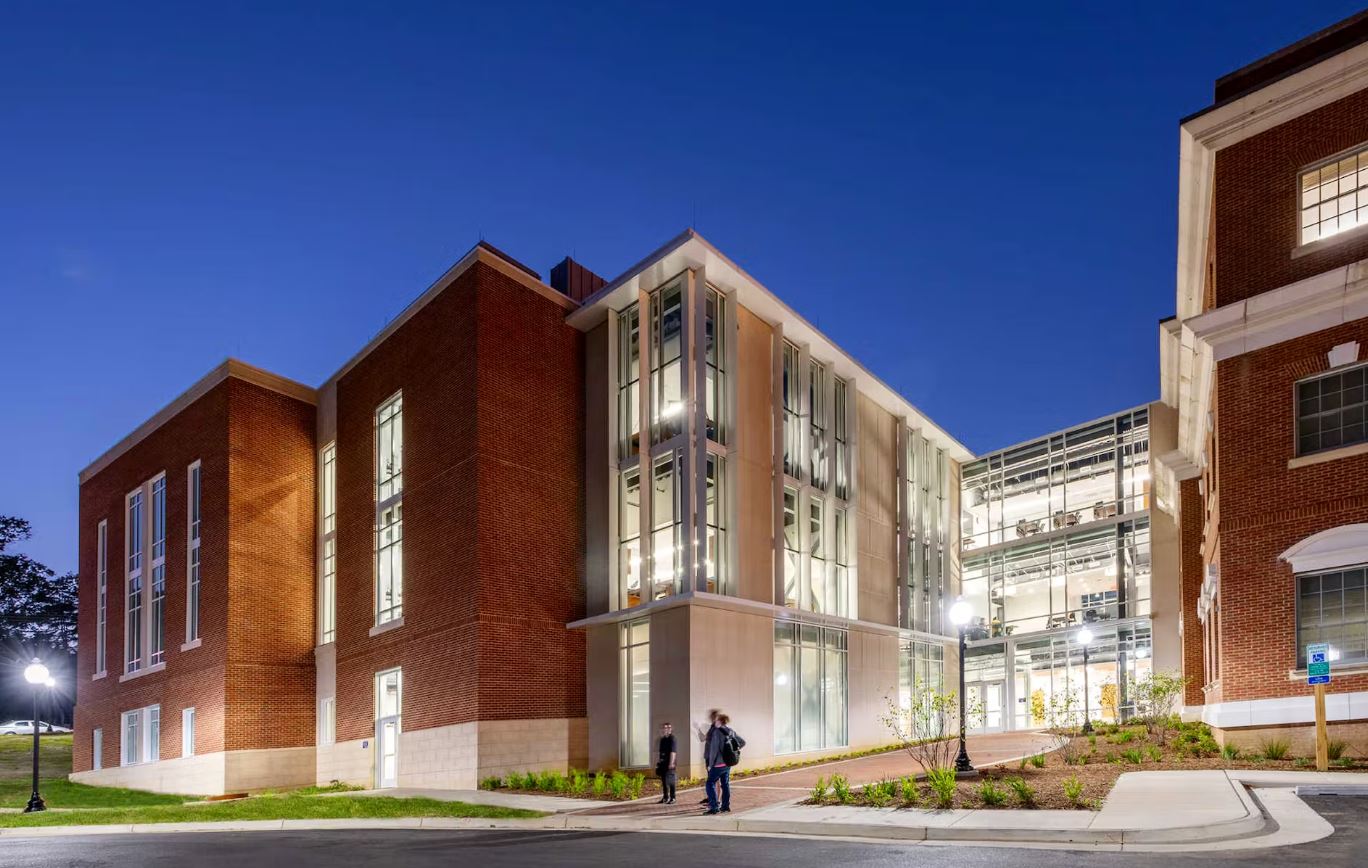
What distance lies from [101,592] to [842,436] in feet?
99.5

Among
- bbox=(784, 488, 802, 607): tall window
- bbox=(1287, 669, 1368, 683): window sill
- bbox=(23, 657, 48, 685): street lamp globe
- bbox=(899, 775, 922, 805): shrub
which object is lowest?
bbox=(899, 775, 922, 805): shrub

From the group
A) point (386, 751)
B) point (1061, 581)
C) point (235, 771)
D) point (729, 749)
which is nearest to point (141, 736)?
point (235, 771)

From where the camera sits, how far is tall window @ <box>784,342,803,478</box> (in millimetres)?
31766

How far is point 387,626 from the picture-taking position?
99.6ft

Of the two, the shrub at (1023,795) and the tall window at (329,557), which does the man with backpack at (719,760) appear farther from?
the tall window at (329,557)

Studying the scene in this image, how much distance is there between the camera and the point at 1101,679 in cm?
4397

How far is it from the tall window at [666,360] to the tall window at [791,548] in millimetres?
4875

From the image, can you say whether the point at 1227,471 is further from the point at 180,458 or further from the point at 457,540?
the point at 180,458

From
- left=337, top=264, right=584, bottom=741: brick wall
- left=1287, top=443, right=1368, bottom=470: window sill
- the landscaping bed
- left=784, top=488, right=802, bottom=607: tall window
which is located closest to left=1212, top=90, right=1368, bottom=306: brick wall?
left=1287, top=443, right=1368, bottom=470: window sill

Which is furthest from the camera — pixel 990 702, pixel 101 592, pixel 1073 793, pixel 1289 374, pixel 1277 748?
pixel 990 702

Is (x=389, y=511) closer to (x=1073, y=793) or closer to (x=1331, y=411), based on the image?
(x=1073, y=793)

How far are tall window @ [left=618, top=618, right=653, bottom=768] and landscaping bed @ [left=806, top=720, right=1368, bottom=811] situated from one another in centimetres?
742

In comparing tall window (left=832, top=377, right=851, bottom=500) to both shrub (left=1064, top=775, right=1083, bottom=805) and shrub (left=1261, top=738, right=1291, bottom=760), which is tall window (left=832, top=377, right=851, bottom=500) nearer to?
shrub (left=1261, top=738, right=1291, bottom=760)

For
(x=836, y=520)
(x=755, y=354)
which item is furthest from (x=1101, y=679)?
→ (x=755, y=354)
